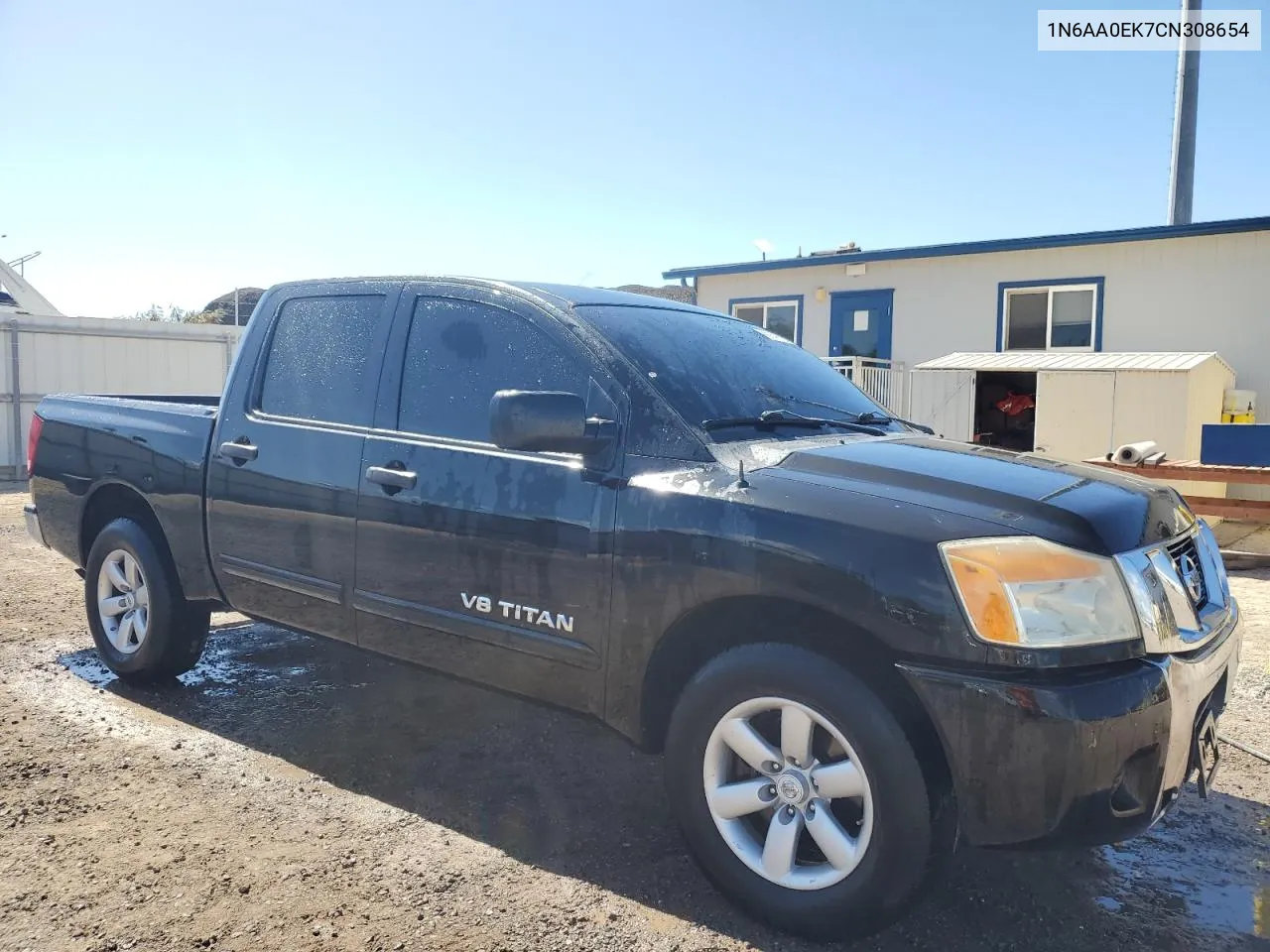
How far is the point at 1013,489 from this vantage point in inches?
107

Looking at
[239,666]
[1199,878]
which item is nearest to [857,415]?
[1199,878]

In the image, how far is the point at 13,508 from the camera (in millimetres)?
10703

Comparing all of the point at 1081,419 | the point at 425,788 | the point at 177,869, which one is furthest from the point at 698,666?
the point at 1081,419

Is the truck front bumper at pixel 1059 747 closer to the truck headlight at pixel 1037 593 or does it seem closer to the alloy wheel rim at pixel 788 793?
the truck headlight at pixel 1037 593

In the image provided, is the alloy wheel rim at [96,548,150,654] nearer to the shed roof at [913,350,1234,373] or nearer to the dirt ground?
the dirt ground

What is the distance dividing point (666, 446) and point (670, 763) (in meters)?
0.95

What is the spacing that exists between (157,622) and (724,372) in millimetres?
2888

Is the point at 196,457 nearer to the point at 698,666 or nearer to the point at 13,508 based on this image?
the point at 698,666

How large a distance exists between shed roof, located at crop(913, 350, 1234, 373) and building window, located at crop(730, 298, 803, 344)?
11.9 ft

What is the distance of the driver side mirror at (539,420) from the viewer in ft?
9.41

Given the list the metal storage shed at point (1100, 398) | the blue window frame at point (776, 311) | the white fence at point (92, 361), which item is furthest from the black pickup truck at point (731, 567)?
the blue window frame at point (776, 311)

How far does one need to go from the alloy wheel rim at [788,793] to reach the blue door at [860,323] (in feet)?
44.8

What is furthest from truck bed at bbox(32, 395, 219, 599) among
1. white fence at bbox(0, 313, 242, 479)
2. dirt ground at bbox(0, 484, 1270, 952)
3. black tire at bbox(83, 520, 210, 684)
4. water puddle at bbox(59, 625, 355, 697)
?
white fence at bbox(0, 313, 242, 479)

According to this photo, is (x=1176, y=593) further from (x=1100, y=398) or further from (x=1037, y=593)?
(x=1100, y=398)
